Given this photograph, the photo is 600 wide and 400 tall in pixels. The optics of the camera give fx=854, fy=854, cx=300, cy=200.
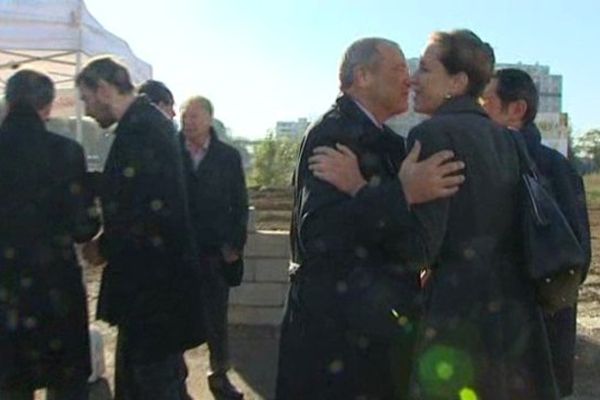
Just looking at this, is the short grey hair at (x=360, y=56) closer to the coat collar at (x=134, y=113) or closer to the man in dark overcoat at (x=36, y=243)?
the coat collar at (x=134, y=113)

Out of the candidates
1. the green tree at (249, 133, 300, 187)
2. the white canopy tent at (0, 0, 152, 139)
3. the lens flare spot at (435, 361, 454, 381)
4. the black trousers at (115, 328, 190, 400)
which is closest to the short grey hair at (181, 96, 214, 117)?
the white canopy tent at (0, 0, 152, 139)

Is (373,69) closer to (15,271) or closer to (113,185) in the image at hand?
(113,185)

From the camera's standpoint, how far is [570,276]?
7.93ft

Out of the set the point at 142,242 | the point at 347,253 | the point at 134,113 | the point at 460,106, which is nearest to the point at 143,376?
the point at 142,242

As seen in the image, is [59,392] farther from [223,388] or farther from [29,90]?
[223,388]

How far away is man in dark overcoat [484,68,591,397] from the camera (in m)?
3.33

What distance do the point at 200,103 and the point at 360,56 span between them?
249 centimetres

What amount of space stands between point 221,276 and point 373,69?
2669mm

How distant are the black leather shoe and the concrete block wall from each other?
4.90 ft

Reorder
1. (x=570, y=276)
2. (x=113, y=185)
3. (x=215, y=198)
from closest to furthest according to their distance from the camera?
(x=570, y=276) → (x=113, y=185) → (x=215, y=198)

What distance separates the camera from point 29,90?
3502 mm

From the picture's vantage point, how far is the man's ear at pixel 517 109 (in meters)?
3.43

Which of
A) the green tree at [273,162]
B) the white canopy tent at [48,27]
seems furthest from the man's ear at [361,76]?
the green tree at [273,162]

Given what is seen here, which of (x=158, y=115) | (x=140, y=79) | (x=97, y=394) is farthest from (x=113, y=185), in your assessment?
(x=140, y=79)
